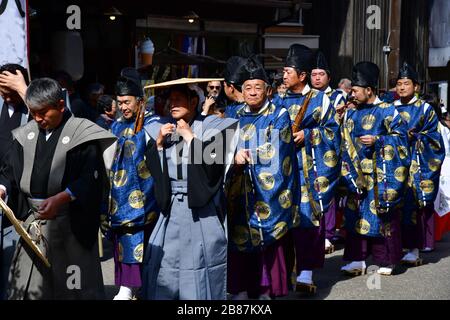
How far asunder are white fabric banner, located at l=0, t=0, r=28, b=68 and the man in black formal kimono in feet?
7.78

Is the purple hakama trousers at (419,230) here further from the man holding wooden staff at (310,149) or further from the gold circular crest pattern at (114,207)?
the gold circular crest pattern at (114,207)

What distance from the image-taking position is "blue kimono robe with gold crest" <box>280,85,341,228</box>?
7.23 metres

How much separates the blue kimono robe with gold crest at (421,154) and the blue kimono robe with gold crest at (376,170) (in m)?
0.88

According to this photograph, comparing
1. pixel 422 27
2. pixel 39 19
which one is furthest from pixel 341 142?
pixel 422 27

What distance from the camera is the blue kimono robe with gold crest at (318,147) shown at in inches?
285

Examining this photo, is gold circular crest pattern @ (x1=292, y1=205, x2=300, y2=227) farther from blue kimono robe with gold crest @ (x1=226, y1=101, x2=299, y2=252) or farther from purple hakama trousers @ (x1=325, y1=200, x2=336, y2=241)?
purple hakama trousers @ (x1=325, y1=200, x2=336, y2=241)

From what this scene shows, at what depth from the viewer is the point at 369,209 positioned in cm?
781

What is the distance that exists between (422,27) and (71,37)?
1668 cm

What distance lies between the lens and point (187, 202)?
525cm

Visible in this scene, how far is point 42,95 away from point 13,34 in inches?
109

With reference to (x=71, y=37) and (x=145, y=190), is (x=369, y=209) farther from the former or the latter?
(x=71, y=37)

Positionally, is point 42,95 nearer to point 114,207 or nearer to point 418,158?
point 114,207
